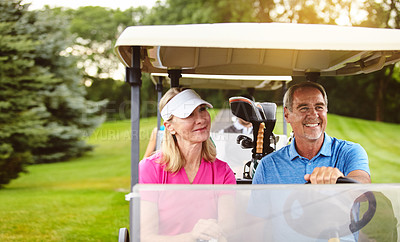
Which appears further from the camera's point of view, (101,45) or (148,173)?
(101,45)

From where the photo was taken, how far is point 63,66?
1268 centimetres

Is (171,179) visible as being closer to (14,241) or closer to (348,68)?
(348,68)

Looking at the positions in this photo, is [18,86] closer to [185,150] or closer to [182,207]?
[185,150]

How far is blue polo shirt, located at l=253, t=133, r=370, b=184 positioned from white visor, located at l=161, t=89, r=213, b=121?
576 mm

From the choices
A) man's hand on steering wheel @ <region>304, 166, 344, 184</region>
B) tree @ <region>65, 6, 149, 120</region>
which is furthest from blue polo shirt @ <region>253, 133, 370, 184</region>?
tree @ <region>65, 6, 149, 120</region>

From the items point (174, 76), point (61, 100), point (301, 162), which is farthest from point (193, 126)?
point (61, 100)

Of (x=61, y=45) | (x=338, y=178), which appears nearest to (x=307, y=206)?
(x=338, y=178)

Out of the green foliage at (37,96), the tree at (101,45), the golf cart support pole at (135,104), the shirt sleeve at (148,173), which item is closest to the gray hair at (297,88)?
the shirt sleeve at (148,173)

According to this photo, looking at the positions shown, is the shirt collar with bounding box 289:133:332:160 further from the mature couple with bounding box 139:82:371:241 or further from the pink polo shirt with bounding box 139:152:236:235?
the pink polo shirt with bounding box 139:152:236:235

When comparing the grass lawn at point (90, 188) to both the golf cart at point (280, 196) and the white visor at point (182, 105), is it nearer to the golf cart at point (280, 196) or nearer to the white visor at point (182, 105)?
the white visor at point (182, 105)

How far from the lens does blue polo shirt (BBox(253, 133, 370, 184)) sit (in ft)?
7.57

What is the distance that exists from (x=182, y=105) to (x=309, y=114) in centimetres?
78

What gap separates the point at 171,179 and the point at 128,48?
0.72 meters

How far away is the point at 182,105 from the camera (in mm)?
2209
